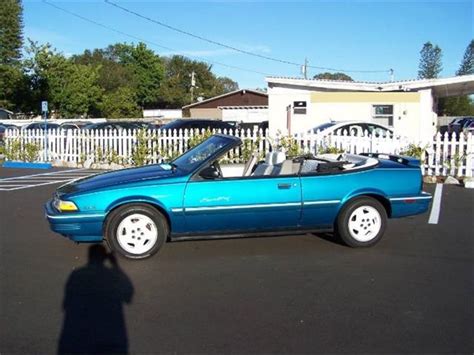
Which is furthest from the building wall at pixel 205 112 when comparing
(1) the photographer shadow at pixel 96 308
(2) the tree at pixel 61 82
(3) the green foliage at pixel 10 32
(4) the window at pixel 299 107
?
(1) the photographer shadow at pixel 96 308

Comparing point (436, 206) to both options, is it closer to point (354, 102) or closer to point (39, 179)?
point (39, 179)

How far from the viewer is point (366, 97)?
2220cm

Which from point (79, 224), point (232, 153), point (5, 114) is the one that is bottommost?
point (79, 224)

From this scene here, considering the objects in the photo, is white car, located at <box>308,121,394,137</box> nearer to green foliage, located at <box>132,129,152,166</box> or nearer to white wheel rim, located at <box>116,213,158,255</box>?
green foliage, located at <box>132,129,152,166</box>

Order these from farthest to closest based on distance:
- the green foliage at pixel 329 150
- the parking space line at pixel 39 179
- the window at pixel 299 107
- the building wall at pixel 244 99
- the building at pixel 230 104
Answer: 1. the building wall at pixel 244 99
2. the building at pixel 230 104
3. the window at pixel 299 107
4. the green foliage at pixel 329 150
5. the parking space line at pixel 39 179

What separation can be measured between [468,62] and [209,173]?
256ft

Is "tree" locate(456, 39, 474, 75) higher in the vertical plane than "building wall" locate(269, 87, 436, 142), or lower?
higher

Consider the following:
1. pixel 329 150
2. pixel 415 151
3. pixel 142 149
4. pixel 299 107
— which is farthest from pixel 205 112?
pixel 415 151

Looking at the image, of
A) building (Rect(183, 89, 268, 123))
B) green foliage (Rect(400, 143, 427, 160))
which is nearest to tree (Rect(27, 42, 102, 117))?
building (Rect(183, 89, 268, 123))

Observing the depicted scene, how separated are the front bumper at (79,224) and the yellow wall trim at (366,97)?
17.9 metres

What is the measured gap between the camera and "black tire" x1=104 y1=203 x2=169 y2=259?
5797mm

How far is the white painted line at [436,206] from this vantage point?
8.23 m

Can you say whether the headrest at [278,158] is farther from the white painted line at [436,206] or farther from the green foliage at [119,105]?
the green foliage at [119,105]

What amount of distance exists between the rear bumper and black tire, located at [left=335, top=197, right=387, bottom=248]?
17cm
